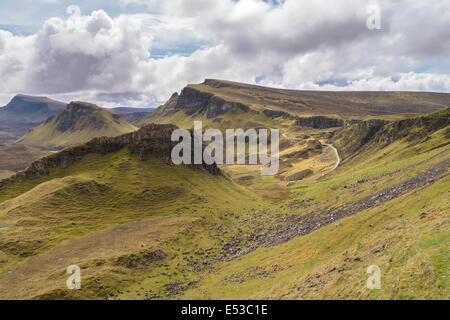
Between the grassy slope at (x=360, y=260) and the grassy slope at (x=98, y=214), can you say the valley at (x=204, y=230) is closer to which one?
the grassy slope at (x=360, y=260)

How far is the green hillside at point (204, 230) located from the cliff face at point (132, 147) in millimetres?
428

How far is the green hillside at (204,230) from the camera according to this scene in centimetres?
3172

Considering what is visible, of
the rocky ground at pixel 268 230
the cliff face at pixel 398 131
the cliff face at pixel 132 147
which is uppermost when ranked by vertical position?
the cliff face at pixel 398 131

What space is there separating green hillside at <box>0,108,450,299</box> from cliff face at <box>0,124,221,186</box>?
0.43 metres

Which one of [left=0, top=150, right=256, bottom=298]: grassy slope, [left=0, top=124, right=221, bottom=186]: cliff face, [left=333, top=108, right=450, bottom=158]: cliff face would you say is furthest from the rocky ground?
[left=333, top=108, right=450, bottom=158]: cliff face

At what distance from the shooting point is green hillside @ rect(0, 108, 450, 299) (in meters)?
31.7

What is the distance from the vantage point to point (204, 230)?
3260 inches

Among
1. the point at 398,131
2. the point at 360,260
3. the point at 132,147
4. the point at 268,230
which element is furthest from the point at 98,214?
the point at 398,131

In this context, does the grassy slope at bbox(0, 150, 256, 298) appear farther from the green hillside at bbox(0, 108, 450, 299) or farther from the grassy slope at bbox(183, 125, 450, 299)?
the grassy slope at bbox(183, 125, 450, 299)

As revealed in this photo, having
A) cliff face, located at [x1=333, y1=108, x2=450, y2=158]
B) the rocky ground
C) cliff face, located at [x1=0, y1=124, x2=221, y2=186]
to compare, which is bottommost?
the rocky ground

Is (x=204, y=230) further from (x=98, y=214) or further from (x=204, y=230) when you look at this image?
(x=98, y=214)

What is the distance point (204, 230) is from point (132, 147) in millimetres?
53065

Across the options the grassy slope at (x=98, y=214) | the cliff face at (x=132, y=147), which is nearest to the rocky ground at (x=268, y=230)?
the grassy slope at (x=98, y=214)
